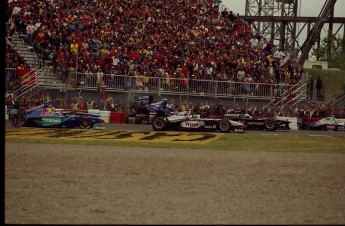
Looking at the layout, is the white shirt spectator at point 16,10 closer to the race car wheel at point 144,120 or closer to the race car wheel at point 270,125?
the race car wheel at point 144,120

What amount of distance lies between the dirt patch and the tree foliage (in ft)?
133

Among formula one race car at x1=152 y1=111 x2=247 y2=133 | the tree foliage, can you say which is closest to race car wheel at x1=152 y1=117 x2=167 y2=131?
formula one race car at x1=152 y1=111 x2=247 y2=133

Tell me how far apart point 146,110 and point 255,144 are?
10095 millimetres

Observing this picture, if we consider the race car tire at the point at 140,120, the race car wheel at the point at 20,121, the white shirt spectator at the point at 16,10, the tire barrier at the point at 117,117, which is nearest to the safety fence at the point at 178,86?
the tire barrier at the point at 117,117

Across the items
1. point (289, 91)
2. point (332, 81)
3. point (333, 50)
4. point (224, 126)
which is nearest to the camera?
point (224, 126)

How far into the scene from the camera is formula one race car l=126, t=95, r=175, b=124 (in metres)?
30.2

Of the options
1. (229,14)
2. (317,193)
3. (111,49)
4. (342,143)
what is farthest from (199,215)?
(229,14)

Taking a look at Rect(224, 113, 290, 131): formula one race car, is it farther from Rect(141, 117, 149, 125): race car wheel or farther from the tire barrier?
the tire barrier

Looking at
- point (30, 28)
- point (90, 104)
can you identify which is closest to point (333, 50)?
point (90, 104)

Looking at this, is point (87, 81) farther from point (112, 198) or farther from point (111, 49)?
point (112, 198)

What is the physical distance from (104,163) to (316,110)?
865 inches

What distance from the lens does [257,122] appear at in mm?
30750

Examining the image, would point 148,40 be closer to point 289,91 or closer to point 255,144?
point 289,91

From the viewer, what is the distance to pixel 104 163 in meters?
13.5
